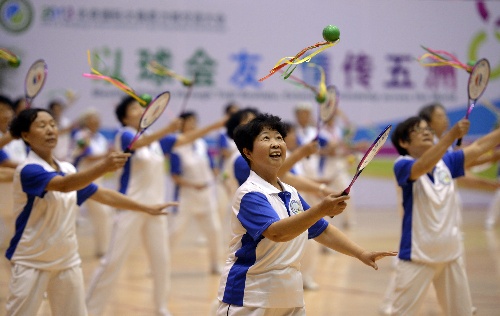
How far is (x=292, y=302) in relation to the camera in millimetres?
3580

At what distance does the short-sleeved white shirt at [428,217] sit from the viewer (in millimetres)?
4672

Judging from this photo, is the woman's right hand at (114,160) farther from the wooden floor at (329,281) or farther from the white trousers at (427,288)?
the wooden floor at (329,281)

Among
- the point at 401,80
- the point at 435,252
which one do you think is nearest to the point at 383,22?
the point at 401,80

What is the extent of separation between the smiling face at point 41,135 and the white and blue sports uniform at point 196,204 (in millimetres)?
3912

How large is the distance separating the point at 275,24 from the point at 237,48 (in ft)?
2.71

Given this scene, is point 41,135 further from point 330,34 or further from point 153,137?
point 330,34

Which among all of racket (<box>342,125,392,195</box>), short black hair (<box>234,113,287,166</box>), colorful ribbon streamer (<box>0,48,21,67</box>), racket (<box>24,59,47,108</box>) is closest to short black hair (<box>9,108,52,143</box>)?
colorful ribbon streamer (<box>0,48,21,67</box>)

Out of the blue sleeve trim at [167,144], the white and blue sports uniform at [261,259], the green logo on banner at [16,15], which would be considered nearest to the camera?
the white and blue sports uniform at [261,259]

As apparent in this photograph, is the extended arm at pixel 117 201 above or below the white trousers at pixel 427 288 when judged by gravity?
above

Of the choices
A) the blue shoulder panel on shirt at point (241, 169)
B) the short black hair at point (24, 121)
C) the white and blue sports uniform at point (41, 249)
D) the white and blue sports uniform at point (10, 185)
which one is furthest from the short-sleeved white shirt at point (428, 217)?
the white and blue sports uniform at point (10, 185)

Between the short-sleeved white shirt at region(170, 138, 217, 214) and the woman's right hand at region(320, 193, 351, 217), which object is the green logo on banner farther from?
the woman's right hand at region(320, 193, 351, 217)

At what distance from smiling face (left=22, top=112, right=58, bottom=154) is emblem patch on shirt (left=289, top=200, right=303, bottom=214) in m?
1.71

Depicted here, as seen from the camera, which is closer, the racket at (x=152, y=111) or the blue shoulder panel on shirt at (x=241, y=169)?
the racket at (x=152, y=111)

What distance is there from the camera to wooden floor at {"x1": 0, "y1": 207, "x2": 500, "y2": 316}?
6.63 meters
